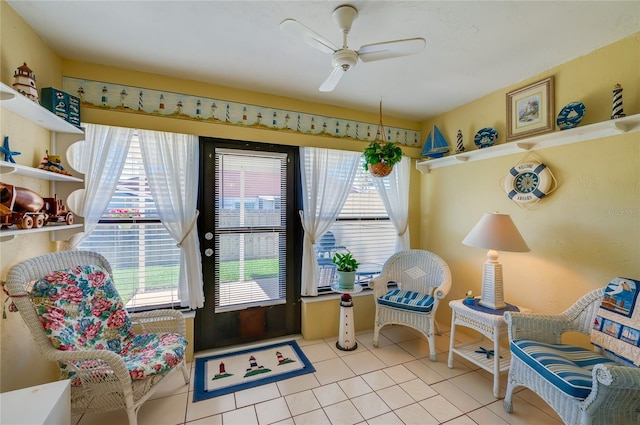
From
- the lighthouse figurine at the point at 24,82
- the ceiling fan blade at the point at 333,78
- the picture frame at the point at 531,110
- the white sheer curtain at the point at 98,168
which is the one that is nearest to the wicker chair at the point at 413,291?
the picture frame at the point at 531,110

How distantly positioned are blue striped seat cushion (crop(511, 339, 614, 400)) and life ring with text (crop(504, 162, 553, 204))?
120cm

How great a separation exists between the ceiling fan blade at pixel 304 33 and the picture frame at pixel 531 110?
199cm

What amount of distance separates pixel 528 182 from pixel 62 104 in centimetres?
370

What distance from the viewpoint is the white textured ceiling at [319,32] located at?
1.60 metres

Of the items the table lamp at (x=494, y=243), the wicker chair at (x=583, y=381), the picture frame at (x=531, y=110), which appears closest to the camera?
the wicker chair at (x=583, y=381)

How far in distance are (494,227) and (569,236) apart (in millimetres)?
563

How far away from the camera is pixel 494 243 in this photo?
7.18 ft

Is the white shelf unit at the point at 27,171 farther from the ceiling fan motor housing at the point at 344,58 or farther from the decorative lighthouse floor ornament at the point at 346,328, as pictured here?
the decorative lighthouse floor ornament at the point at 346,328

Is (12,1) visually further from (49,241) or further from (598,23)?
(598,23)

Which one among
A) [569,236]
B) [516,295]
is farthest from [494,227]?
[516,295]

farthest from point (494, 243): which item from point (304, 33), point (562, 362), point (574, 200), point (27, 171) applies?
point (27, 171)

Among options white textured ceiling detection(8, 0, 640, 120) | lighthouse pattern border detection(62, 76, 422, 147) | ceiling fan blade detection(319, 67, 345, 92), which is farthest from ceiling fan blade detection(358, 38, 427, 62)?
lighthouse pattern border detection(62, 76, 422, 147)

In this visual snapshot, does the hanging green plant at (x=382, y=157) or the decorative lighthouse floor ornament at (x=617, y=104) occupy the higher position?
the decorative lighthouse floor ornament at (x=617, y=104)

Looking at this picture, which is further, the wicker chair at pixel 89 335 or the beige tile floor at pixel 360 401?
the beige tile floor at pixel 360 401
